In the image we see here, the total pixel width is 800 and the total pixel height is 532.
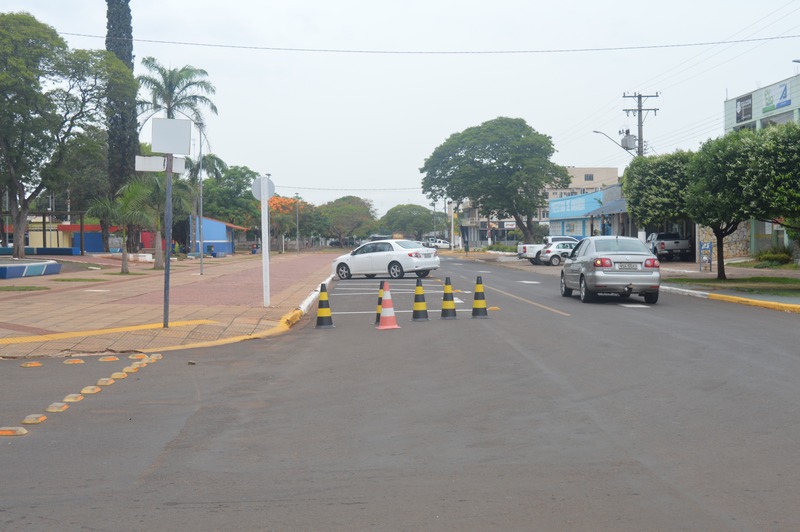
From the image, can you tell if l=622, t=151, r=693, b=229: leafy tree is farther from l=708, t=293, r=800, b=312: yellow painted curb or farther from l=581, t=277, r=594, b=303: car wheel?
l=581, t=277, r=594, b=303: car wheel

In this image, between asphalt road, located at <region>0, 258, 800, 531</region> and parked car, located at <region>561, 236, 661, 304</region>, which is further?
parked car, located at <region>561, 236, 661, 304</region>

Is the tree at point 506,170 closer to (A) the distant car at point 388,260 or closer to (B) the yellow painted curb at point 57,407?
(A) the distant car at point 388,260

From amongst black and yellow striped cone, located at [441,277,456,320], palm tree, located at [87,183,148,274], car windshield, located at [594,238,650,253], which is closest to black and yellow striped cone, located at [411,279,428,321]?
black and yellow striped cone, located at [441,277,456,320]

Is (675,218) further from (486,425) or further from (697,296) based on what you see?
(486,425)

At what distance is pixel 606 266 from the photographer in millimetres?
18375

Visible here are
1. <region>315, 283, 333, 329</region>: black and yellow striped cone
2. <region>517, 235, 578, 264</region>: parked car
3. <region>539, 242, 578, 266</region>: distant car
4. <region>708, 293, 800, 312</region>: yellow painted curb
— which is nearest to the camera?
<region>315, 283, 333, 329</region>: black and yellow striped cone

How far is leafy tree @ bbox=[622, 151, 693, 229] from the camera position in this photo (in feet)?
132

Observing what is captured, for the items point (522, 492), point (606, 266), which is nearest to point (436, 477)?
point (522, 492)

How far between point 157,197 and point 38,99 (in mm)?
9265

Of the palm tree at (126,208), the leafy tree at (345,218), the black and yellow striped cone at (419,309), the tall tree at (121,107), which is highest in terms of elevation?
the tall tree at (121,107)

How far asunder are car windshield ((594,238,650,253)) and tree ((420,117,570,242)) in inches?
1585

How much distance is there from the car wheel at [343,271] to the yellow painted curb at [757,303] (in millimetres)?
14379

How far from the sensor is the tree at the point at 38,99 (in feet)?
128

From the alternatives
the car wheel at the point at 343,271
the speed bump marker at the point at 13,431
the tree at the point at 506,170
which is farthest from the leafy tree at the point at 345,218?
the speed bump marker at the point at 13,431
